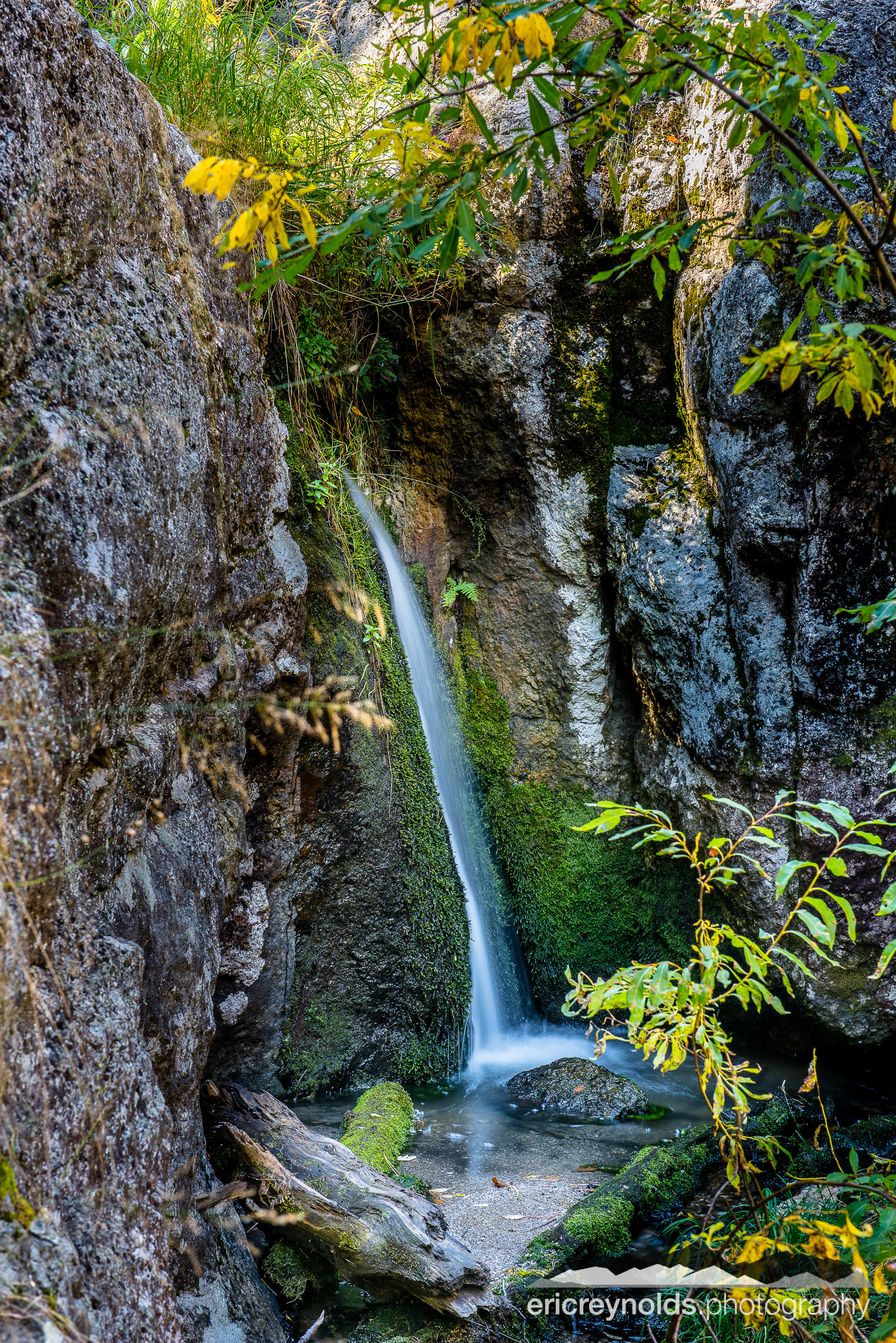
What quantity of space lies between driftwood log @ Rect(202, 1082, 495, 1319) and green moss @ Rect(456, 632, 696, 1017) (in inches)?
103

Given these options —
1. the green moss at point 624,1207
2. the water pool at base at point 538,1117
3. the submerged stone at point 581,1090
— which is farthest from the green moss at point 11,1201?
the submerged stone at point 581,1090

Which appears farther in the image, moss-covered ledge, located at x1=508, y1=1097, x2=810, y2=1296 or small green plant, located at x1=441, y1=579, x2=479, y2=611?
small green plant, located at x1=441, y1=579, x2=479, y2=611

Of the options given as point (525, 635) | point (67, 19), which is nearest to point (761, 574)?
point (525, 635)

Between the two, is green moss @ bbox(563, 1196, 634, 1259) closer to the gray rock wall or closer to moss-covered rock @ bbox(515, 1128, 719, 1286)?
moss-covered rock @ bbox(515, 1128, 719, 1286)

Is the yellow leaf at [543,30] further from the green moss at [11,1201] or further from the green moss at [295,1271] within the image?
the green moss at [295,1271]

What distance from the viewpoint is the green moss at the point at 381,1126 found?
324cm

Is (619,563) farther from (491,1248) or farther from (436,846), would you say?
(491,1248)

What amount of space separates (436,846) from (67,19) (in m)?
3.83

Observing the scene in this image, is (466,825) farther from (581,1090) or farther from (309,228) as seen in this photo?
(309,228)

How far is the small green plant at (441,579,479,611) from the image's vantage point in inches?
216

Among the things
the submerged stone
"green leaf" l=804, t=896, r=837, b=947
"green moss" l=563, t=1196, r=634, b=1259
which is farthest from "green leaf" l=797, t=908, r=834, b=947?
the submerged stone

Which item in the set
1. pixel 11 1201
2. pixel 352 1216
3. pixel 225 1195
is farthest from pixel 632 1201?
pixel 11 1201

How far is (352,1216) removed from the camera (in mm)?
2514

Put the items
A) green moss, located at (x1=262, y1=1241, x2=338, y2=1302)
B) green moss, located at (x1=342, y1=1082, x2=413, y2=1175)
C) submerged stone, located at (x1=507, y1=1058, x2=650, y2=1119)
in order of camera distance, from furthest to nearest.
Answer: submerged stone, located at (x1=507, y1=1058, x2=650, y2=1119) → green moss, located at (x1=342, y1=1082, x2=413, y2=1175) → green moss, located at (x1=262, y1=1241, x2=338, y2=1302)
